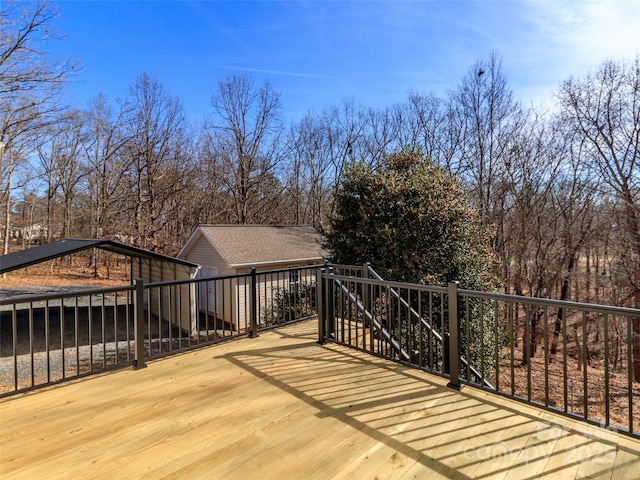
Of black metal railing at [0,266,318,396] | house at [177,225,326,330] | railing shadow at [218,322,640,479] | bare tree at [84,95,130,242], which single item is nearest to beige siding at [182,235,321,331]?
house at [177,225,326,330]

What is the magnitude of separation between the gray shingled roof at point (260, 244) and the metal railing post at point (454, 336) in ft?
26.7

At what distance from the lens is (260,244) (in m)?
12.7

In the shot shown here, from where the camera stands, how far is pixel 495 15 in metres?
7.98

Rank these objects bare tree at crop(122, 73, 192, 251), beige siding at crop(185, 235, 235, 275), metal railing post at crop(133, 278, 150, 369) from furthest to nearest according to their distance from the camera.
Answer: bare tree at crop(122, 73, 192, 251) → beige siding at crop(185, 235, 235, 275) → metal railing post at crop(133, 278, 150, 369)

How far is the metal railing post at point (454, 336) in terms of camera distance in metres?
2.80

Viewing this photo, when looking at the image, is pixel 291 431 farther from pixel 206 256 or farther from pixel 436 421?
pixel 206 256

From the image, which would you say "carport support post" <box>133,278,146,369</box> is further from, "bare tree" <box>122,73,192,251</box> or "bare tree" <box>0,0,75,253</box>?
"bare tree" <box>122,73,192,251</box>

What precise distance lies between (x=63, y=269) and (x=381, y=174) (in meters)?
21.0

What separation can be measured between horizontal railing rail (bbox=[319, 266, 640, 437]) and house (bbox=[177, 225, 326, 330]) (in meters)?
5.65

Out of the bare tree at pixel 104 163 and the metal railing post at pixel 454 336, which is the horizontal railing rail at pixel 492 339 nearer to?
the metal railing post at pixel 454 336

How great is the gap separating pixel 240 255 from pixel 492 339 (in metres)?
8.00

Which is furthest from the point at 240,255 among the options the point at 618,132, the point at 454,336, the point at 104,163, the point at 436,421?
the point at 618,132

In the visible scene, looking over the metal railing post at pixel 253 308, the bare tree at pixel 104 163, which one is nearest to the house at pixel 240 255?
the metal railing post at pixel 253 308

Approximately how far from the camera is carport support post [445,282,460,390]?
280cm
